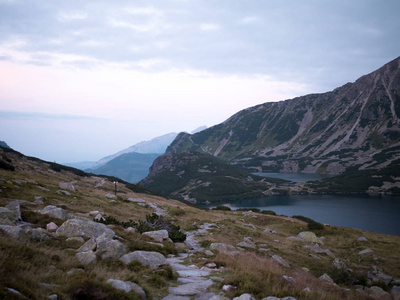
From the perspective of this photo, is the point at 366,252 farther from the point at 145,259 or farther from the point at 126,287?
the point at 126,287

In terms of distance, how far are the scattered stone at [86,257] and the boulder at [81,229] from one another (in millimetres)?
3013

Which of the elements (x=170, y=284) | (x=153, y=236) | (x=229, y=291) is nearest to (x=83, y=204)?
(x=153, y=236)

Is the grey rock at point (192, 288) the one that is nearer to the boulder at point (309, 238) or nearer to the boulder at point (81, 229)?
the boulder at point (81, 229)

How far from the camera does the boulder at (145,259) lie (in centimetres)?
1193

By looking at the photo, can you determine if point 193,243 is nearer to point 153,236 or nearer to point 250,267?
point 153,236

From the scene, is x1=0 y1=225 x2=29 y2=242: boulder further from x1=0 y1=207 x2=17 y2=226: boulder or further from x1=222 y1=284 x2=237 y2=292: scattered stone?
x1=222 y1=284 x2=237 y2=292: scattered stone

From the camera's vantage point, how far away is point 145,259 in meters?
12.4

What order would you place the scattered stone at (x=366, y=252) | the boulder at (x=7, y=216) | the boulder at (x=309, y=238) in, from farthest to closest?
the boulder at (x=309, y=238), the scattered stone at (x=366, y=252), the boulder at (x=7, y=216)

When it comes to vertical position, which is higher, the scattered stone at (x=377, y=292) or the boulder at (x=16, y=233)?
the boulder at (x=16, y=233)

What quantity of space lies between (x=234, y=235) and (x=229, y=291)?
20389mm

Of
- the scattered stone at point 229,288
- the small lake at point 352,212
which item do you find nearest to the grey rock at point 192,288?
the scattered stone at point 229,288

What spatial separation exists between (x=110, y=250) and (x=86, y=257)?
1.40 meters

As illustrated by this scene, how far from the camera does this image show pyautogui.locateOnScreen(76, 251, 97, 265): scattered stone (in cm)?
1058

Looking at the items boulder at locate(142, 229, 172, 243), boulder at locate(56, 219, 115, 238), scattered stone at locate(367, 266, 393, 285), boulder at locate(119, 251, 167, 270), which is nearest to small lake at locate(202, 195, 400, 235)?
scattered stone at locate(367, 266, 393, 285)
